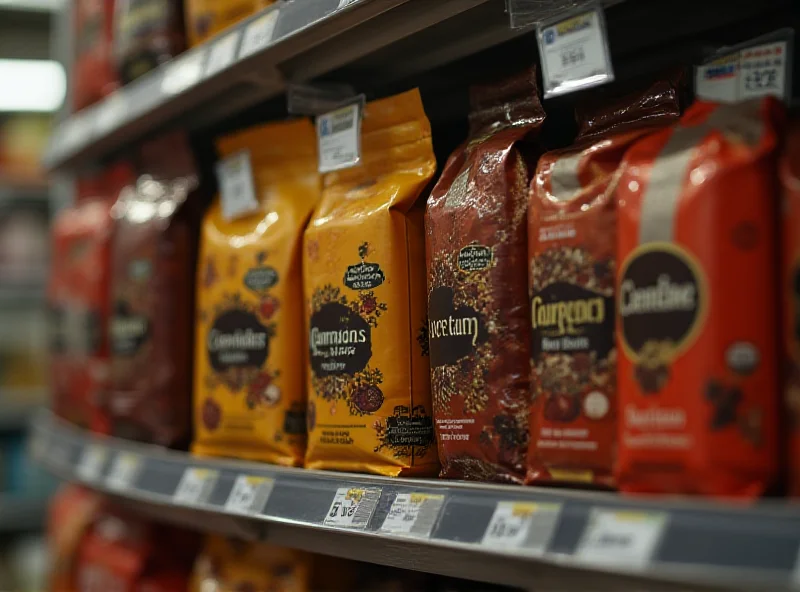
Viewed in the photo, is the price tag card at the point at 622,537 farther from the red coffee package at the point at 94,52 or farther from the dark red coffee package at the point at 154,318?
the red coffee package at the point at 94,52

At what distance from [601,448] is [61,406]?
4.69 ft

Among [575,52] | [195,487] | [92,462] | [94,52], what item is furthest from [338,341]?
[94,52]

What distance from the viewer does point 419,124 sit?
1.24 m

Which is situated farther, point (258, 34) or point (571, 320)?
point (258, 34)

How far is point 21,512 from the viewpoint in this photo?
3.04 meters

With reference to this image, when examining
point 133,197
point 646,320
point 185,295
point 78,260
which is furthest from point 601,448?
point 78,260

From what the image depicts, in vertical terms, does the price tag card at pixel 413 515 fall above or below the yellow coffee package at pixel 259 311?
below

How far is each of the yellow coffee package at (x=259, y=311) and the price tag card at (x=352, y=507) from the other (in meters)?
0.20

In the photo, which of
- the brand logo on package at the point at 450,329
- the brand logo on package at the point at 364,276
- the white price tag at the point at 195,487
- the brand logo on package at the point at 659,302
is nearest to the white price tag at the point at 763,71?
the brand logo on package at the point at 659,302

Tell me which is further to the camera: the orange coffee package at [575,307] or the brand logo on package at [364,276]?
the brand logo on package at [364,276]

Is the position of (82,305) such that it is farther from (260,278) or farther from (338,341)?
(338,341)

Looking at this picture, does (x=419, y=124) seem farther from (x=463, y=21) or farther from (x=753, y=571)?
(x=753, y=571)

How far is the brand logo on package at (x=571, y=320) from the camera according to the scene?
0.90 m

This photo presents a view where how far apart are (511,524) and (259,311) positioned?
2.03 feet
